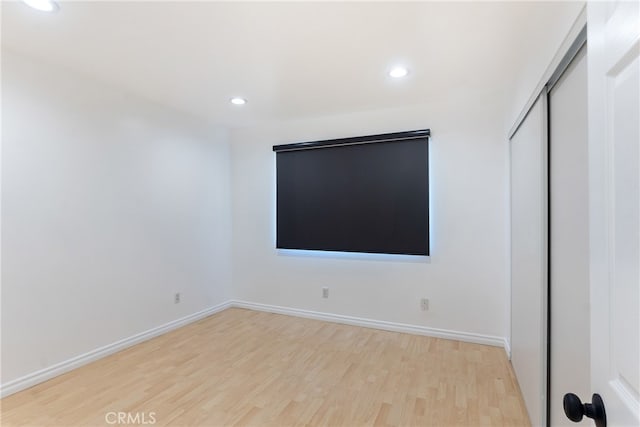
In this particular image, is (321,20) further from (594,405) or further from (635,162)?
(594,405)

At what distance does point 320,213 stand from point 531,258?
88.5 inches

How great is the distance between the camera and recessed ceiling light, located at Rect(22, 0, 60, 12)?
167cm

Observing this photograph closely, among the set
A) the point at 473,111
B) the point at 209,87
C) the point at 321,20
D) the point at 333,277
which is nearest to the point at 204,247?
the point at 333,277

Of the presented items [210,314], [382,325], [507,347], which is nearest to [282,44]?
[382,325]

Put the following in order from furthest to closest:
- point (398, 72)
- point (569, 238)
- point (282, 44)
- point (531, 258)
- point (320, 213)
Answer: point (320, 213), point (398, 72), point (282, 44), point (531, 258), point (569, 238)

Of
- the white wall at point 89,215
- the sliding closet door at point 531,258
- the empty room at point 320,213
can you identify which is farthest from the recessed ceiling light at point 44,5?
the sliding closet door at point 531,258

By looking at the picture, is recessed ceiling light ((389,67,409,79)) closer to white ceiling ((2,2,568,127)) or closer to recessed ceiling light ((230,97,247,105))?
white ceiling ((2,2,568,127))

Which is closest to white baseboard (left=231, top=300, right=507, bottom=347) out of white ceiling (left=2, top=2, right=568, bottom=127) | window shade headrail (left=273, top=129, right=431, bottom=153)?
window shade headrail (left=273, top=129, right=431, bottom=153)

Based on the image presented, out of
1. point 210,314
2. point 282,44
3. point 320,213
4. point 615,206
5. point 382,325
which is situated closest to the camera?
point 615,206

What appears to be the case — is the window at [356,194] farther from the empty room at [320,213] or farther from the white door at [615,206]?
the white door at [615,206]

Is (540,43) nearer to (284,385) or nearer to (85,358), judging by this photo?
(284,385)

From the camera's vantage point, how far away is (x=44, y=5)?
1703 mm

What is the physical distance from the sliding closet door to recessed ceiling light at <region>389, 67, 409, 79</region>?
96 cm

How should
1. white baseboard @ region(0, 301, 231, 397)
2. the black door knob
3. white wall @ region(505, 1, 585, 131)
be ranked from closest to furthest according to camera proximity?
the black door knob → white wall @ region(505, 1, 585, 131) → white baseboard @ region(0, 301, 231, 397)
